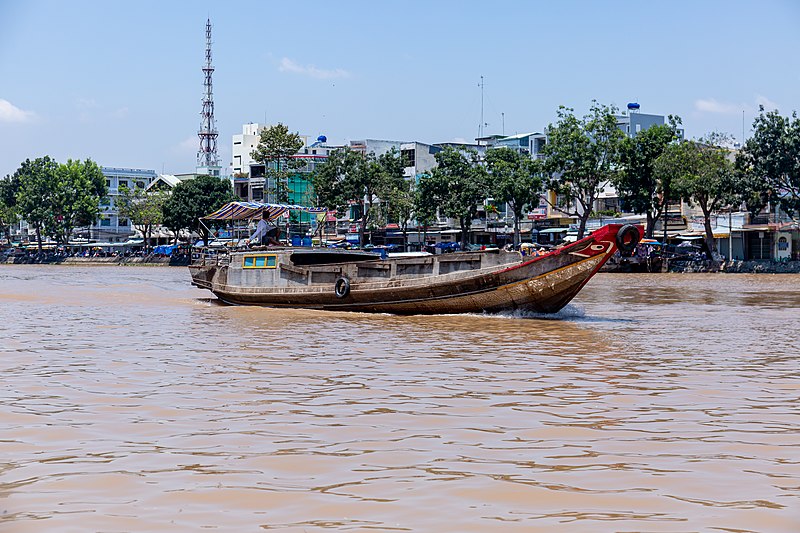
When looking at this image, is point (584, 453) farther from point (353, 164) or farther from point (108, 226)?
point (108, 226)

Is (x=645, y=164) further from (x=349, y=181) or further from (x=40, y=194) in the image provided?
(x=40, y=194)

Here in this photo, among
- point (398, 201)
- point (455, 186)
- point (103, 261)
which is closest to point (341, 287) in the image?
point (455, 186)

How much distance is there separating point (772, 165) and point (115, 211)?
68820mm

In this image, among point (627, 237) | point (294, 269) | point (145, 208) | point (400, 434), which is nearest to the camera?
point (400, 434)

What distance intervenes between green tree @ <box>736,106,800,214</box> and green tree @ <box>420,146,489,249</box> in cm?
1551

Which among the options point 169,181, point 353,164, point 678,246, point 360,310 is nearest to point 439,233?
point 353,164

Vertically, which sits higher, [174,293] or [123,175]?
[123,175]

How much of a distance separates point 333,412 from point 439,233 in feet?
199

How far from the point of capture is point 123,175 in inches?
3674

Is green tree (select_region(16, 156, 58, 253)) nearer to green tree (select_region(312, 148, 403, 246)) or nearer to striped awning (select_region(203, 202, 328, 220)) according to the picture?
green tree (select_region(312, 148, 403, 246))

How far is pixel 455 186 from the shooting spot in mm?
54875

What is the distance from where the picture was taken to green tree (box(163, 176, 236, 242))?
70062 mm

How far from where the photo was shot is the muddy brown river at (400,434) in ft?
16.6

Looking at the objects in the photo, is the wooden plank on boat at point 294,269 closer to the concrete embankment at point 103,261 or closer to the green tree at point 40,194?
the concrete embankment at point 103,261
